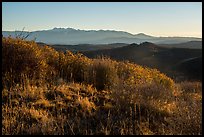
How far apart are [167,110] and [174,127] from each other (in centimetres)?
180

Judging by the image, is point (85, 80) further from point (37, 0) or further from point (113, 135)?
point (37, 0)

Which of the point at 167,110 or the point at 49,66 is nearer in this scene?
the point at 167,110

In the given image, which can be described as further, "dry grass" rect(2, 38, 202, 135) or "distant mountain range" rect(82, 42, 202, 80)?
"distant mountain range" rect(82, 42, 202, 80)

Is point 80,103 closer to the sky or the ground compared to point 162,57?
closer to the sky

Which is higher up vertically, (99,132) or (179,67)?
(99,132)

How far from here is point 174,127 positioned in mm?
5625

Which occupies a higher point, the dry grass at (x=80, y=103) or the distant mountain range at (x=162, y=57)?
the dry grass at (x=80, y=103)

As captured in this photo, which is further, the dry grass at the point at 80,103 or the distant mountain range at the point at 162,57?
the distant mountain range at the point at 162,57

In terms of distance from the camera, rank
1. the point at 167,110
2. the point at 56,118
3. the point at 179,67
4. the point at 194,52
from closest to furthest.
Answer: the point at 56,118, the point at 167,110, the point at 179,67, the point at 194,52

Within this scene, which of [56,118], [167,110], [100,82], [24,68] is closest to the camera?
[56,118]

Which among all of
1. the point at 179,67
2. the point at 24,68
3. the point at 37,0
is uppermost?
the point at 37,0

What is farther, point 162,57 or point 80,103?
point 162,57

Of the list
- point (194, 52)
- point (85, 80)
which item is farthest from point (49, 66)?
point (194, 52)

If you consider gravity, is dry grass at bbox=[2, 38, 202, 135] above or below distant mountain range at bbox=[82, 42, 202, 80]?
above
